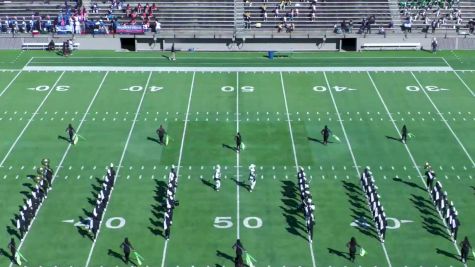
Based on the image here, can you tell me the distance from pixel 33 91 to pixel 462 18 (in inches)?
1031

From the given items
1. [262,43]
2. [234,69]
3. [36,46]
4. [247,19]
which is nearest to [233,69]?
[234,69]

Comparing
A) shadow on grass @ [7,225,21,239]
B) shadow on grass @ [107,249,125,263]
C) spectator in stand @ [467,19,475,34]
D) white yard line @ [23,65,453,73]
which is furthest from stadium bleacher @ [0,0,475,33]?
shadow on grass @ [107,249,125,263]

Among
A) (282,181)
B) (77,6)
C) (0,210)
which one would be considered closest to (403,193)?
(282,181)

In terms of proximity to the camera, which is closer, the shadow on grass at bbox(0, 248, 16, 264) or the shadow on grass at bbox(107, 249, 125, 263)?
the shadow on grass at bbox(0, 248, 16, 264)

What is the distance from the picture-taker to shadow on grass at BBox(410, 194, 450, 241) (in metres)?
25.0

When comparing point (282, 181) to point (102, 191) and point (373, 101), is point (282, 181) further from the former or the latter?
point (373, 101)

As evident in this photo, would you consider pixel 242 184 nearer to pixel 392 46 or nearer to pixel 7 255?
pixel 7 255

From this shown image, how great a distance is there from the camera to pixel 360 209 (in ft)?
86.6

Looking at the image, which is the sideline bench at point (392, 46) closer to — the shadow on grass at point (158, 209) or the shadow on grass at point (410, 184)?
the shadow on grass at point (410, 184)

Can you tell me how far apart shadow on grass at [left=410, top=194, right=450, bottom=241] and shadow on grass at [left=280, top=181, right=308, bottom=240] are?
3865 millimetres

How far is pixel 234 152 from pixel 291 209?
5.23 metres

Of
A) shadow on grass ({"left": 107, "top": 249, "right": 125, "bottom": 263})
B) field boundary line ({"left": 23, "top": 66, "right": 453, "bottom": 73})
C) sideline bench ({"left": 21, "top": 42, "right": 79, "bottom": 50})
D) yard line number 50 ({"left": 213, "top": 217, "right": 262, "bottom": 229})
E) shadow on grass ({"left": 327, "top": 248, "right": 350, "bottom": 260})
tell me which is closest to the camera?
shadow on grass ({"left": 107, "top": 249, "right": 125, "bottom": 263})

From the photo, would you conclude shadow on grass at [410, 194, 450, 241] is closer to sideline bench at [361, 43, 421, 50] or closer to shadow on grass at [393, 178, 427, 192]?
shadow on grass at [393, 178, 427, 192]

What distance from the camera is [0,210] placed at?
2634cm
